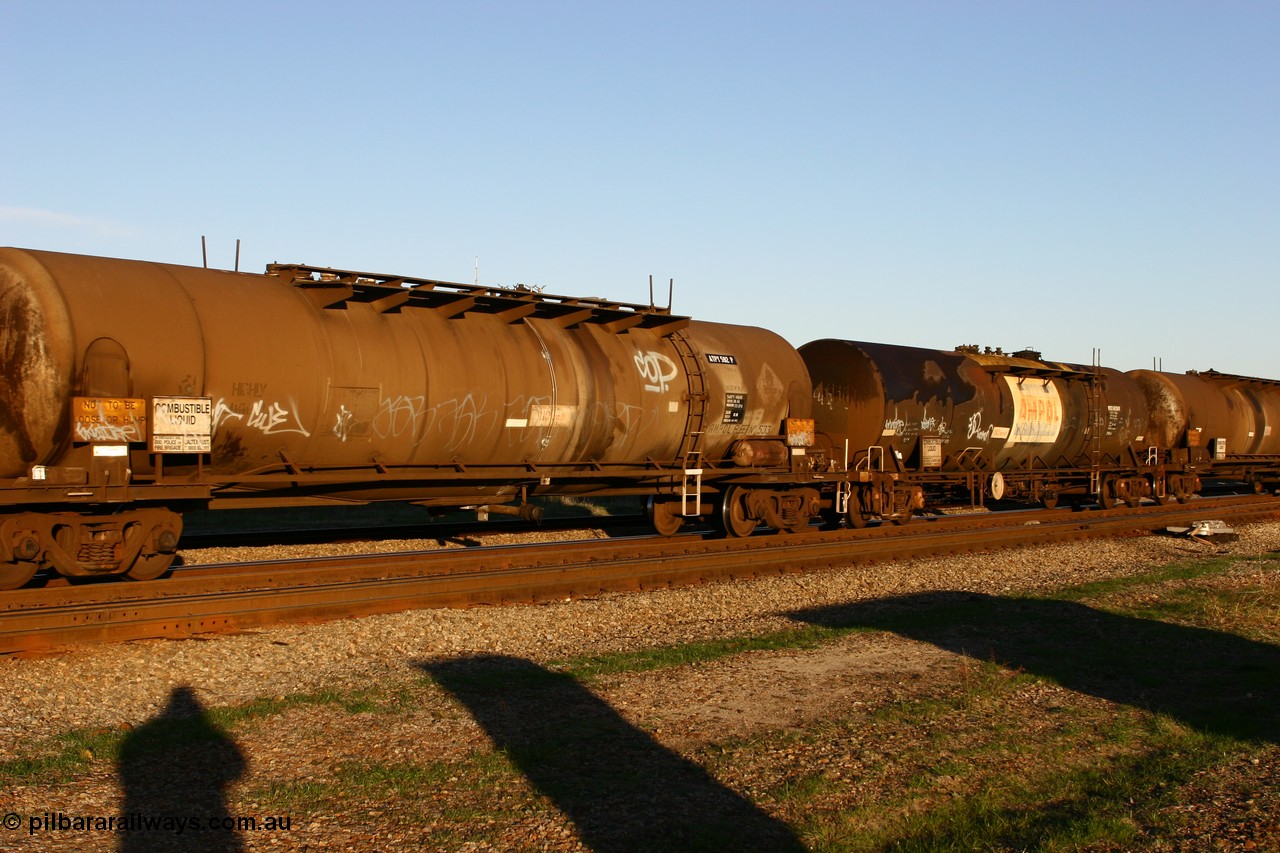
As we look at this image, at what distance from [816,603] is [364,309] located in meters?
7.06

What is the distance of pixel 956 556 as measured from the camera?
1773 centimetres

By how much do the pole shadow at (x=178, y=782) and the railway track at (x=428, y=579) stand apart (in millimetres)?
2645

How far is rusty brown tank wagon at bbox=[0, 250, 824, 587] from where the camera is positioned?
426 inches

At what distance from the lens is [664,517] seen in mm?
17922

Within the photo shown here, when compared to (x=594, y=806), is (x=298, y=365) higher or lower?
higher

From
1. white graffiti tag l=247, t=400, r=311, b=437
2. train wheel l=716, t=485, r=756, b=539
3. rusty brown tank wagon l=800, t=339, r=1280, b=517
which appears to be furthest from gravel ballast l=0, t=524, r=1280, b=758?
rusty brown tank wagon l=800, t=339, r=1280, b=517

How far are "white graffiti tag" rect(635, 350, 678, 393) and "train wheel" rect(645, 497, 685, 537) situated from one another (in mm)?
2301

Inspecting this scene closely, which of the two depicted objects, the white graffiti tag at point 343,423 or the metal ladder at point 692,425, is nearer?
the white graffiti tag at point 343,423

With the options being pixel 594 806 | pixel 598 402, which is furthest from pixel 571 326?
pixel 594 806

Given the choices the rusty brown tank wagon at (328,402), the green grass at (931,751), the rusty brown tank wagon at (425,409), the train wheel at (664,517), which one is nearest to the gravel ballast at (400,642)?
the green grass at (931,751)

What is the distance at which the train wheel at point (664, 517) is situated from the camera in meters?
17.8

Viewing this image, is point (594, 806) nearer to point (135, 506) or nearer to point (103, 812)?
point (103, 812)

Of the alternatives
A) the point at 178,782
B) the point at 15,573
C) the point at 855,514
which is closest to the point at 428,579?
the point at 15,573

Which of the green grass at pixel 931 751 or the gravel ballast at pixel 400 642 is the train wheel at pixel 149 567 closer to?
the gravel ballast at pixel 400 642
